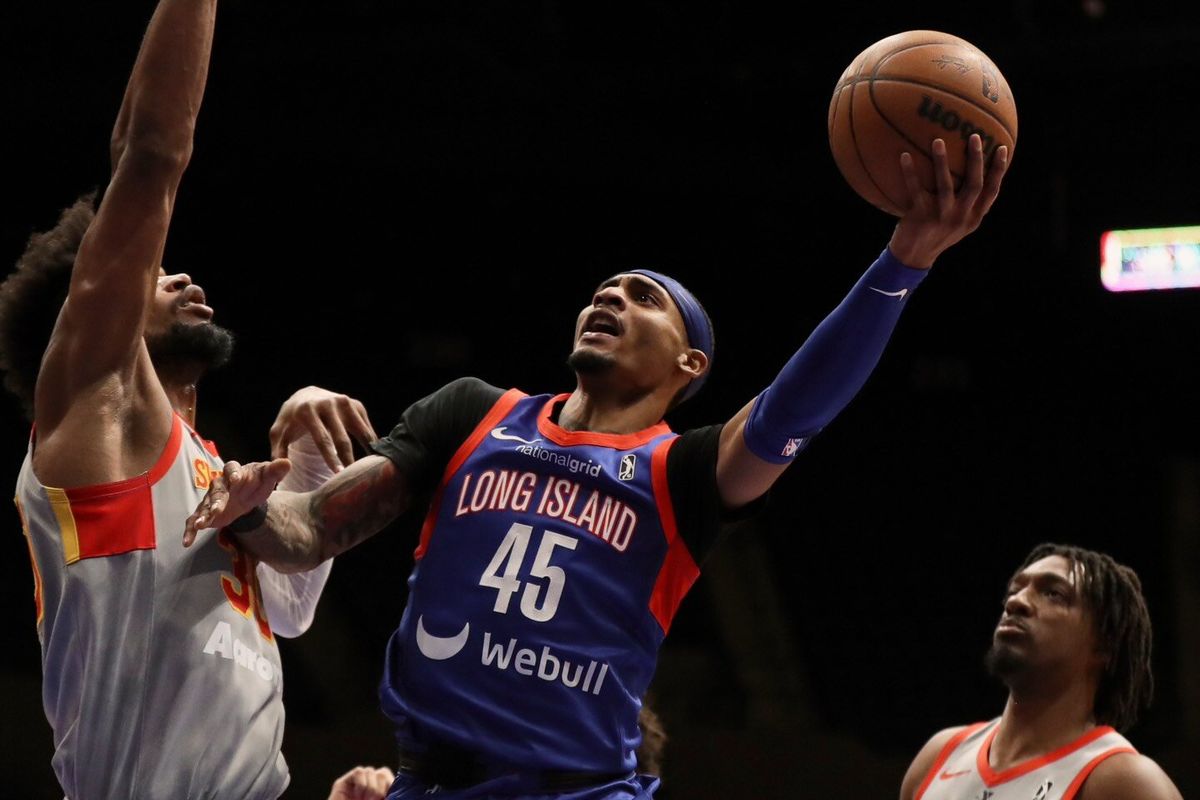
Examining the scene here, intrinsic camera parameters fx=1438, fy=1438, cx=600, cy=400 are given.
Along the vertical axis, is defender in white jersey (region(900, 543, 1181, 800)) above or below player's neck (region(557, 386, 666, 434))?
below

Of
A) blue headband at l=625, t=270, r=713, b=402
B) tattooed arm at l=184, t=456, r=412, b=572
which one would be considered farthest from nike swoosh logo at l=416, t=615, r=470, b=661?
blue headband at l=625, t=270, r=713, b=402

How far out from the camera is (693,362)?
3.42 metres

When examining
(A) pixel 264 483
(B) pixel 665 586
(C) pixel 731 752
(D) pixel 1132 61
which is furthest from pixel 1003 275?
(A) pixel 264 483

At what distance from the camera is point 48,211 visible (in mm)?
8383

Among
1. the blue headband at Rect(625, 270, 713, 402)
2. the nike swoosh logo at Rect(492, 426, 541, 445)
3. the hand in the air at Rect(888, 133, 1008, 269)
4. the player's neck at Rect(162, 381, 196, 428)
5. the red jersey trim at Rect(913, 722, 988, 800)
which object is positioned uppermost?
the hand in the air at Rect(888, 133, 1008, 269)

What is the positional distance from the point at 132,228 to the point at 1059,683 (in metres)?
2.97

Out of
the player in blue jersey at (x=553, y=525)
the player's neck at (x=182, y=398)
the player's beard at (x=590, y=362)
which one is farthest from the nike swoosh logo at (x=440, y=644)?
the player's neck at (x=182, y=398)

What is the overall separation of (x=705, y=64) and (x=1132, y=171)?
2.42m

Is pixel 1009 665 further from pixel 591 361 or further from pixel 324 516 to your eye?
pixel 324 516

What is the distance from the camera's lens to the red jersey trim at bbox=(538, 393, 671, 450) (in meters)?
3.08

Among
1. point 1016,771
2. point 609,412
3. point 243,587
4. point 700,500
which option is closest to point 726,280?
point 1016,771

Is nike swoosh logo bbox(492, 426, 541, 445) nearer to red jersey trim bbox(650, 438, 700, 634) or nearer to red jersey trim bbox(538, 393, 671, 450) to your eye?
red jersey trim bbox(538, 393, 671, 450)

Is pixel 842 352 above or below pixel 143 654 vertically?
above

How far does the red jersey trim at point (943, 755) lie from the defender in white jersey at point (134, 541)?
233 centimetres
